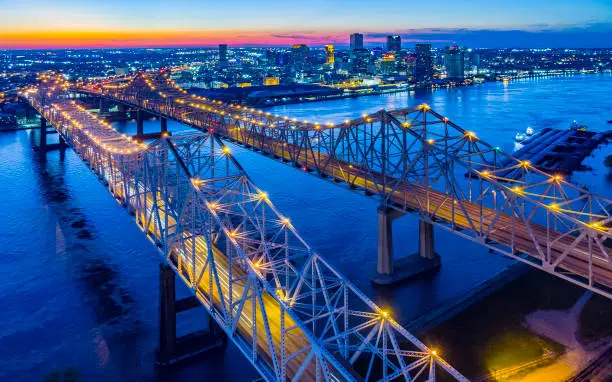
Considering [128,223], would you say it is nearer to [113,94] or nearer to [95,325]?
[95,325]

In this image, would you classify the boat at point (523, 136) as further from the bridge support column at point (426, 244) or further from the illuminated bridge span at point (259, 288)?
the bridge support column at point (426, 244)

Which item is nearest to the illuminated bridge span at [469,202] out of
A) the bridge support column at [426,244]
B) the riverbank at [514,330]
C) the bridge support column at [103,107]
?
the bridge support column at [426,244]

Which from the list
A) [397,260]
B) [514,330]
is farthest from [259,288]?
[397,260]

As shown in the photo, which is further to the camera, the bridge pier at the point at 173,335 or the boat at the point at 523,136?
the boat at the point at 523,136

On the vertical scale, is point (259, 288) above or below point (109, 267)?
above

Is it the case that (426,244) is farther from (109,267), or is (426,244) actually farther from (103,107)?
(103,107)

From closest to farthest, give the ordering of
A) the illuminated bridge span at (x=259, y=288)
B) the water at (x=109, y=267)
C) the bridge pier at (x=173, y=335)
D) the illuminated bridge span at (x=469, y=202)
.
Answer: the illuminated bridge span at (x=259, y=288) < the illuminated bridge span at (x=469, y=202) < the bridge pier at (x=173, y=335) < the water at (x=109, y=267)
